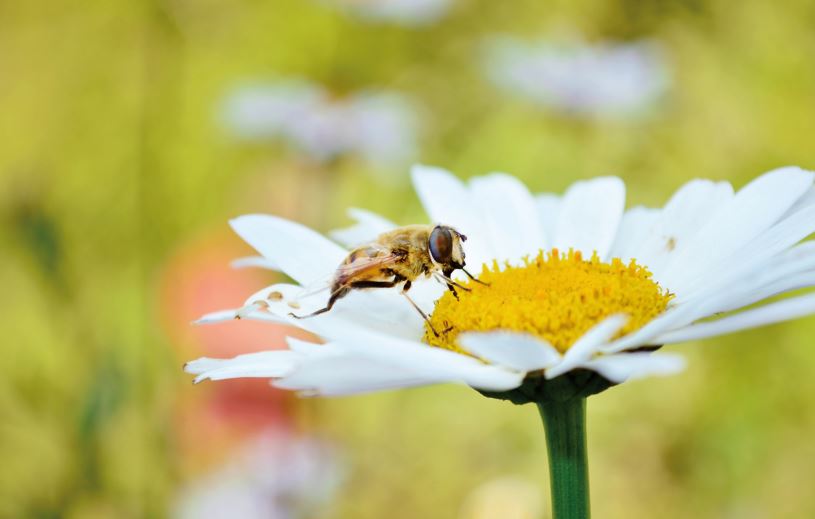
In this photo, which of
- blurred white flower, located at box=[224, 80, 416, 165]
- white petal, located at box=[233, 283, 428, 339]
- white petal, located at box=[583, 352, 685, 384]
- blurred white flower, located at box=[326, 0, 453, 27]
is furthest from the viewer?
blurred white flower, located at box=[326, 0, 453, 27]

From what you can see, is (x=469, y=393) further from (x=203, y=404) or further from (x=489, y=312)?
(x=489, y=312)

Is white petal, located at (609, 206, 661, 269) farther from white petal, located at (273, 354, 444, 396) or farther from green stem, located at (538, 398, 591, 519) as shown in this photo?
white petal, located at (273, 354, 444, 396)

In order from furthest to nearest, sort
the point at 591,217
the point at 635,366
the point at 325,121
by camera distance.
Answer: the point at 325,121 → the point at 591,217 → the point at 635,366

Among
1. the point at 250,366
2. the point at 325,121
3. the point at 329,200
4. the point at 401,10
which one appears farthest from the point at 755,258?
the point at 401,10

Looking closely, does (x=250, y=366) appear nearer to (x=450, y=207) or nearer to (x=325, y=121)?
(x=450, y=207)

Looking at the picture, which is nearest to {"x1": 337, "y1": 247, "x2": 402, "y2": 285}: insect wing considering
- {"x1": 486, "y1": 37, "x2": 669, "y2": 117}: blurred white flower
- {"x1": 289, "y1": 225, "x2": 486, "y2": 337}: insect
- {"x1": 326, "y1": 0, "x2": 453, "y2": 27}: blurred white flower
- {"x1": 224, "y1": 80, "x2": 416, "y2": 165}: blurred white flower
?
{"x1": 289, "y1": 225, "x2": 486, "y2": 337}: insect

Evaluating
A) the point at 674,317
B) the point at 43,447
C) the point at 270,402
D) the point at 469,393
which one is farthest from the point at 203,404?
the point at 674,317

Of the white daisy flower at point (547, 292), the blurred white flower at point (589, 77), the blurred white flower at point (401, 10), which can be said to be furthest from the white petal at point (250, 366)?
the blurred white flower at point (401, 10)
